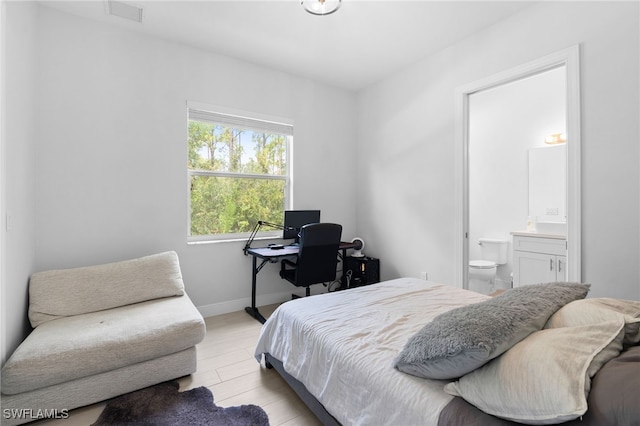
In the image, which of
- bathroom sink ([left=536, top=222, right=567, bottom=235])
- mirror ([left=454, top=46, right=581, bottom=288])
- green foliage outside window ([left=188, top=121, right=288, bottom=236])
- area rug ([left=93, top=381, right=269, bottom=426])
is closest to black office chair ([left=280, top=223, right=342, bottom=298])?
green foliage outside window ([left=188, top=121, right=288, bottom=236])

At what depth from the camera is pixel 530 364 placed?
907mm

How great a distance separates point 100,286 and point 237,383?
4.37 ft

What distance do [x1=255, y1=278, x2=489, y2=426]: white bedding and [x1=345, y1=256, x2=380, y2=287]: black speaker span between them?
4.67 feet

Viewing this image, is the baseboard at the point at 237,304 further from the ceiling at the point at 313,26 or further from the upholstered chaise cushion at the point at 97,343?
the ceiling at the point at 313,26

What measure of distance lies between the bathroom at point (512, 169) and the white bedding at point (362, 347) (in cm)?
240

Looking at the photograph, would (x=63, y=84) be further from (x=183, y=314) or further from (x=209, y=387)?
(x=209, y=387)

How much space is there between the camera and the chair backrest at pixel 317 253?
2939 millimetres

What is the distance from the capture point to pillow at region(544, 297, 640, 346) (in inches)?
40.4

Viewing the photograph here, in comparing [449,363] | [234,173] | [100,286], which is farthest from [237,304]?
[449,363]

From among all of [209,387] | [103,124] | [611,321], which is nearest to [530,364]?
[611,321]

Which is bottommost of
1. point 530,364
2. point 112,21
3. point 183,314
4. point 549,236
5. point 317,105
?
point 183,314

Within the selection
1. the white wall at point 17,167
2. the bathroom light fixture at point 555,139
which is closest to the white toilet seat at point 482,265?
the bathroom light fixture at point 555,139

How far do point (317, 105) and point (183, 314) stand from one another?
2.97m

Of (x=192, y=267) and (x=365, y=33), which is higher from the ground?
(x=365, y=33)
